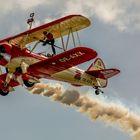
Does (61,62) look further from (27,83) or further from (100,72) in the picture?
(100,72)

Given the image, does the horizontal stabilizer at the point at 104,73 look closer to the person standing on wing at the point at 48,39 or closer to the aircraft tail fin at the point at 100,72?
the aircraft tail fin at the point at 100,72

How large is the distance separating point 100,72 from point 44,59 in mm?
3904

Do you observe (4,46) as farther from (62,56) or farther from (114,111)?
(114,111)

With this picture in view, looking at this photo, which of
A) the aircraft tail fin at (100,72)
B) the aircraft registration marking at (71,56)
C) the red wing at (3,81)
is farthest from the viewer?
the aircraft tail fin at (100,72)

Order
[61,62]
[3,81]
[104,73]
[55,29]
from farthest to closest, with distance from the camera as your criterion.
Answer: [104,73] → [55,29] → [3,81] → [61,62]

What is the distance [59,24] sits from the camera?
4975 centimetres

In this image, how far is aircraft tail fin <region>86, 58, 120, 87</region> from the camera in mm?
50881

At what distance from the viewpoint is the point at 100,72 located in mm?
51969

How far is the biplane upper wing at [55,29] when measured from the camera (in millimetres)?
49059

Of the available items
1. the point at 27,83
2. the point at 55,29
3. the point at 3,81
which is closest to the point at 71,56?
the point at 27,83

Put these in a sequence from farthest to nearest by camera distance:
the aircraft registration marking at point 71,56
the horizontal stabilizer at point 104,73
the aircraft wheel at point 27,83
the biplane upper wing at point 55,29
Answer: the horizontal stabilizer at point 104,73, the biplane upper wing at point 55,29, the aircraft wheel at point 27,83, the aircraft registration marking at point 71,56

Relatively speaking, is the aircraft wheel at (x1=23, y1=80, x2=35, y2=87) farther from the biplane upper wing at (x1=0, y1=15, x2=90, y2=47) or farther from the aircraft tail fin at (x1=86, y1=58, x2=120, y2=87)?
the aircraft tail fin at (x1=86, y1=58, x2=120, y2=87)

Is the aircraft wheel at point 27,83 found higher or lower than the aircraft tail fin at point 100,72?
lower

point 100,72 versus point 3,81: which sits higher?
point 100,72
